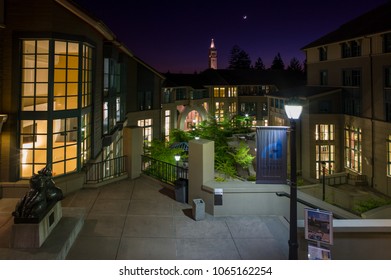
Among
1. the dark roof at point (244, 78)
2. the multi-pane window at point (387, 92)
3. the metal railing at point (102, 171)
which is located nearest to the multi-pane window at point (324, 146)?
the multi-pane window at point (387, 92)

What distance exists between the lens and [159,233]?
10305mm

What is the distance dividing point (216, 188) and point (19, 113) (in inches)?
323

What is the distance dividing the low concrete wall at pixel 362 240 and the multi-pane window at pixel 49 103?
10.6 meters

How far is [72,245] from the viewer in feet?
30.6

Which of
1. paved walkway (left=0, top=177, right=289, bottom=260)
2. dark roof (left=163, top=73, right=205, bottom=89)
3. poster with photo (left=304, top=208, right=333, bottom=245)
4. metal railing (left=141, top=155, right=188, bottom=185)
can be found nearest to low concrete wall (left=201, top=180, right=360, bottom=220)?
paved walkway (left=0, top=177, right=289, bottom=260)

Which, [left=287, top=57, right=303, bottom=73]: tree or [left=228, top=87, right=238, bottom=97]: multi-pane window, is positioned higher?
[left=287, top=57, right=303, bottom=73]: tree

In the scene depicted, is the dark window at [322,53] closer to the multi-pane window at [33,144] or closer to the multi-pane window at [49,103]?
the multi-pane window at [49,103]

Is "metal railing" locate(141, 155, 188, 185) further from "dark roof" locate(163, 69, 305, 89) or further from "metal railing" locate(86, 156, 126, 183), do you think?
"dark roof" locate(163, 69, 305, 89)

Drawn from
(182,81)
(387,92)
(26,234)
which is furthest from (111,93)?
(182,81)

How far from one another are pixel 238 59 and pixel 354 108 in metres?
94.0

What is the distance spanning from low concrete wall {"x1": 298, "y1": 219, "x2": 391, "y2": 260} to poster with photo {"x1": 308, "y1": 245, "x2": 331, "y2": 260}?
5.67 feet

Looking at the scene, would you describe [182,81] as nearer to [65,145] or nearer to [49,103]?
[65,145]

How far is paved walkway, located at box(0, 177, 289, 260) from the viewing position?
9.00m

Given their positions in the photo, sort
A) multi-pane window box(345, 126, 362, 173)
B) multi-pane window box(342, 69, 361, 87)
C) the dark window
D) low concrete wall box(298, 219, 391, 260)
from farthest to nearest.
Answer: the dark window
multi-pane window box(342, 69, 361, 87)
multi-pane window box(345, 126, 362, 173)
low concrete wall box(298, 219, 391, 260)
